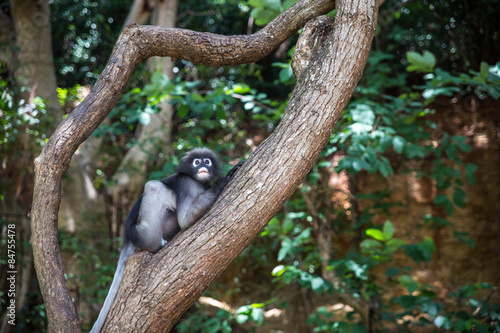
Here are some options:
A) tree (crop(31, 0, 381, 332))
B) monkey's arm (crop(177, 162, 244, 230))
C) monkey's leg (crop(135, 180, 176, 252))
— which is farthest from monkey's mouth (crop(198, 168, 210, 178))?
tree (crop(31, 0, 381, 332))

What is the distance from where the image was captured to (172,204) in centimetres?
316

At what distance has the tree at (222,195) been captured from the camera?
86.0 inches

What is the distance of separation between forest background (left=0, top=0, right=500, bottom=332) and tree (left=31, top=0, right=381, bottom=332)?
1.18 m

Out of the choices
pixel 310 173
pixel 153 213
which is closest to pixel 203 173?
pixel 153 213

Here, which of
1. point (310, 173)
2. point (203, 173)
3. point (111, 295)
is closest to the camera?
point (111, 295)

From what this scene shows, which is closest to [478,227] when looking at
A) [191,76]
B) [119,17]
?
[191,76]

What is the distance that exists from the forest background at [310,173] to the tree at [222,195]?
1.18 meters

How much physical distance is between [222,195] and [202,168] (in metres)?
0.91

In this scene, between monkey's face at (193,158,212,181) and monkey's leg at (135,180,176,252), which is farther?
monkey's face at (193,158,212,181)

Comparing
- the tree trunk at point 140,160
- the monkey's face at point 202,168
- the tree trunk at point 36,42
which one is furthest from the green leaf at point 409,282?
the tree trunk at point 36,42

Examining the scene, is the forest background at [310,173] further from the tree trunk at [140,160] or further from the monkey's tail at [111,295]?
the monkey's tail at [111,295]

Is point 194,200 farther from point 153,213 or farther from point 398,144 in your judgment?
point 398,144

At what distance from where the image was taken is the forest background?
4016 millimetres

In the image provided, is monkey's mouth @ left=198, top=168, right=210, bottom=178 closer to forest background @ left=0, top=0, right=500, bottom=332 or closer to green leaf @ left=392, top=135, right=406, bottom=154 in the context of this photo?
forest background @ left=0, top=0, right=500, bottom=332
